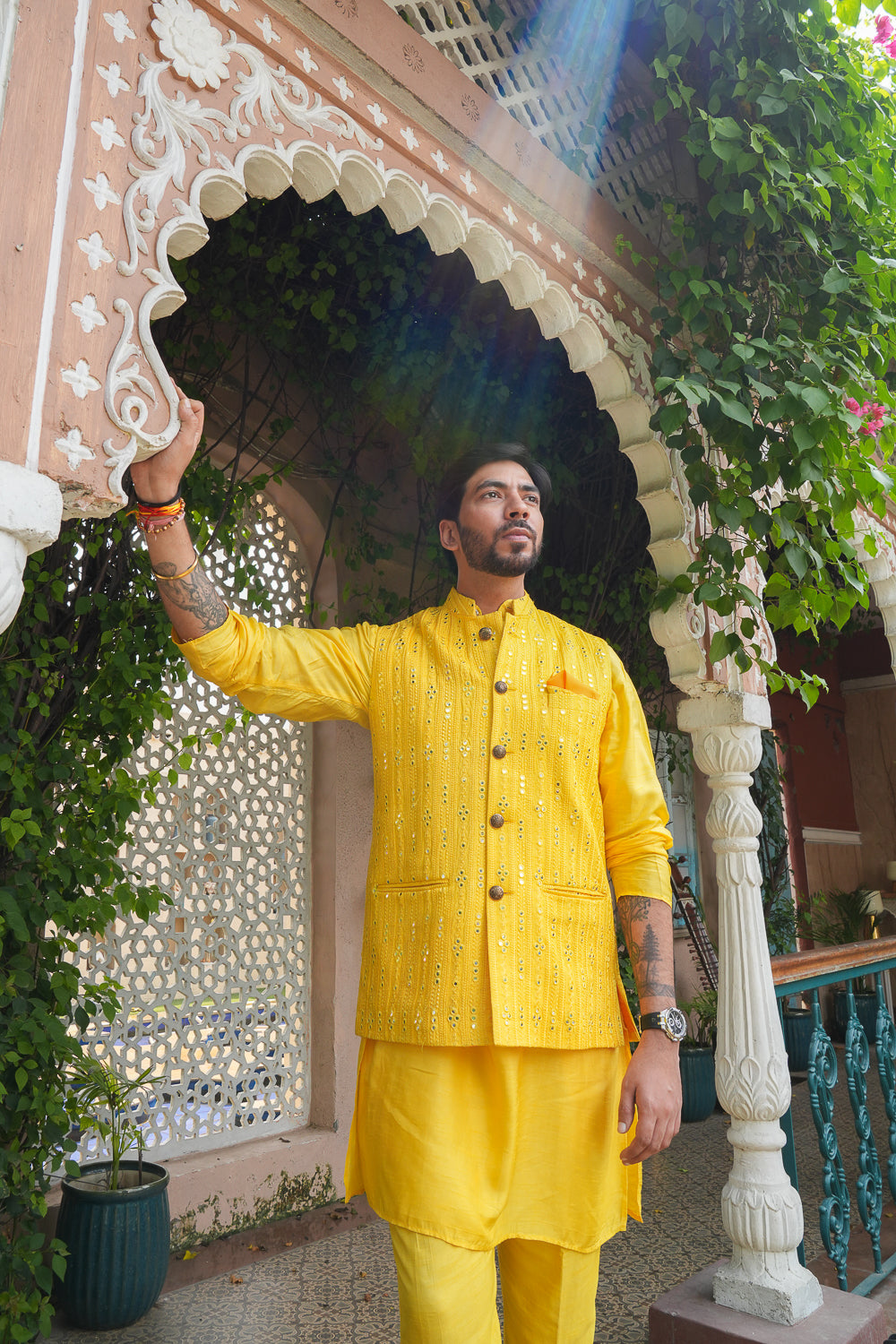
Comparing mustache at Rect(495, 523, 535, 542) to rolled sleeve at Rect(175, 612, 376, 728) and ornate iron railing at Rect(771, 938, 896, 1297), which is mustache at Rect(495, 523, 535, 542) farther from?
ornate iron railing at Rect(771, 938, 896, 1297)

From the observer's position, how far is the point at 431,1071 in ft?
4.93

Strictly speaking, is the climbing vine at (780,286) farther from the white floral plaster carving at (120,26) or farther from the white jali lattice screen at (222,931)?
the white jali lattice screen at (222,931)

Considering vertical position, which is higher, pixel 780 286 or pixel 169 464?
pixel 780 286

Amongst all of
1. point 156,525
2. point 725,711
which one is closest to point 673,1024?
point 156,525

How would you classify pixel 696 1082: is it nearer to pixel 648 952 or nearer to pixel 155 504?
pixel 648 952

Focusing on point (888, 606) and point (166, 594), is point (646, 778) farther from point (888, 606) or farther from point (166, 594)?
point (888, 606)

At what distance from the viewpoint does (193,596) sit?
4.85 ft

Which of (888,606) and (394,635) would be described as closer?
(394,635)

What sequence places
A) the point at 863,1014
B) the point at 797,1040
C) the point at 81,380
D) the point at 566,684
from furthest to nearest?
the point at 863,1014
the point at 797,1040
the point at 566,684
the point at 81,380

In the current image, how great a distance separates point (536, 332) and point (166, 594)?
2.84 meters

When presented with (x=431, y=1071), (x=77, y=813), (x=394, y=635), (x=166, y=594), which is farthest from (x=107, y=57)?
(x=77, y=813)

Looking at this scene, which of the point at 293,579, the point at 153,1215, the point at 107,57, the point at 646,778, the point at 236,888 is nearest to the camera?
the point at 107,57

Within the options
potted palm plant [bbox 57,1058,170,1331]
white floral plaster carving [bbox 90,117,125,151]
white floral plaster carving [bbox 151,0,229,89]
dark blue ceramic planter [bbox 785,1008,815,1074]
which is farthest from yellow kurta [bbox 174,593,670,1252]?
dark blue ceramic planter [bbox 785,1008,815,1074]

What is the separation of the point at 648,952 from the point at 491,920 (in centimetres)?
32
